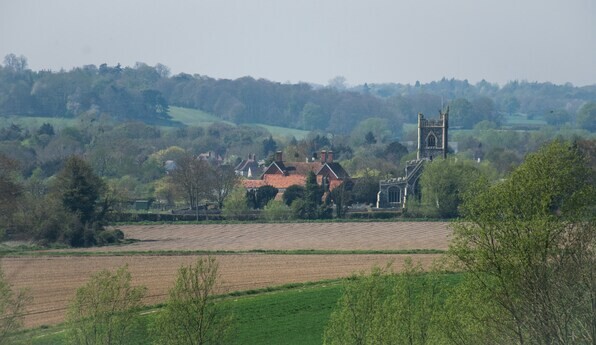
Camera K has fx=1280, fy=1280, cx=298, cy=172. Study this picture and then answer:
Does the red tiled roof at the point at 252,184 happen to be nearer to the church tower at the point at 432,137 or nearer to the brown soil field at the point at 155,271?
the church tower at the point at 432,137

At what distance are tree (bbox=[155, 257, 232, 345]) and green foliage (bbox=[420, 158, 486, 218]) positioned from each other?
62.9 metres

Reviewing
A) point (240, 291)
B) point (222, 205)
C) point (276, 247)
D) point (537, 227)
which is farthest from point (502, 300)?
point (222, 205)

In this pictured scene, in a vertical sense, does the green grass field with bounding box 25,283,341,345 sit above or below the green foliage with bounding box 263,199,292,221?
above

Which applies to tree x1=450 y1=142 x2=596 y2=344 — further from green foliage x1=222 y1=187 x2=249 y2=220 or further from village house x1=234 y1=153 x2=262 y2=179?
village house x1=234 y1=153 x2=262 y2=179

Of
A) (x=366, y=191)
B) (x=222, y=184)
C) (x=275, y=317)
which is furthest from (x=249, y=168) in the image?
(x=275, y=317)

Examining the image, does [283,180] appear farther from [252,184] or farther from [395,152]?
[395,152]

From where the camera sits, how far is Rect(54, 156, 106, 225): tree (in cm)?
8069

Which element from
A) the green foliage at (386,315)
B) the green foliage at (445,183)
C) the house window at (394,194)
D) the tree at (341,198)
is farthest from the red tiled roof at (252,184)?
the green foliage at (386,315)

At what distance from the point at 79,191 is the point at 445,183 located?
31287 millimetres

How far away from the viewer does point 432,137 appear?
379 feet

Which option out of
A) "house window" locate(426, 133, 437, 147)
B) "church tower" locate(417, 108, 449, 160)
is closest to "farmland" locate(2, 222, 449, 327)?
"church tower" locate(417, 108, 449, 160)

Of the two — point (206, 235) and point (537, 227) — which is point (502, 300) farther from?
point (206, 235)

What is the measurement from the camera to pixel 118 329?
3531cm

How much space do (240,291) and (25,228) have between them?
25347 millimetres
